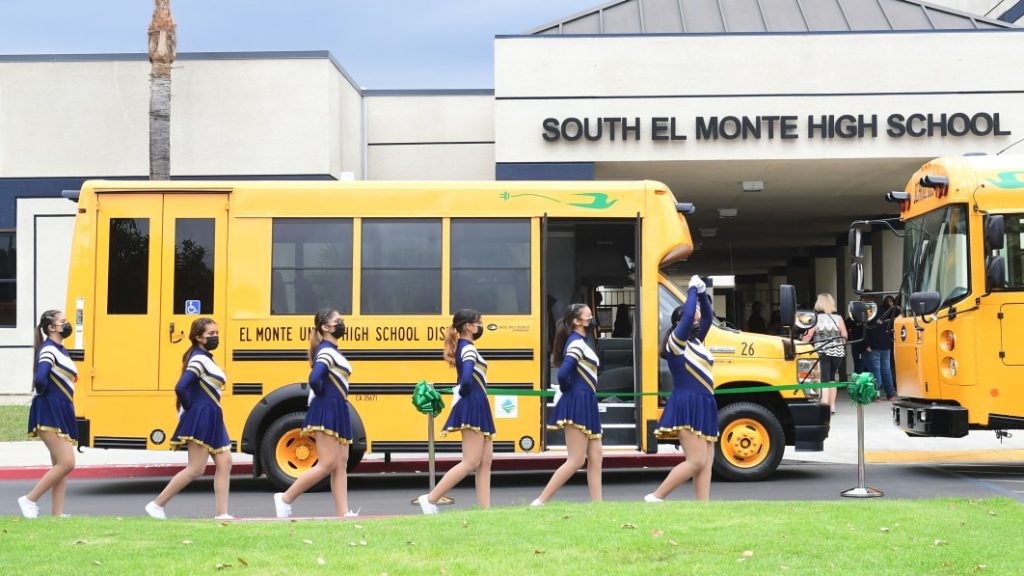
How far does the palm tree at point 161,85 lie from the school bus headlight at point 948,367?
454 inches

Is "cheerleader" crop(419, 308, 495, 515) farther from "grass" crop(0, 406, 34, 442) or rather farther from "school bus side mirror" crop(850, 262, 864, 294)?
"grass" crop(0, 406, 34, 442)

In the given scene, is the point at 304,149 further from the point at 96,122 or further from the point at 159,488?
the point at 159,488

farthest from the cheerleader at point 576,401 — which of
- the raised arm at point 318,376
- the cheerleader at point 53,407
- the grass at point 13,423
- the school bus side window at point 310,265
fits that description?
the grass at point 13,423

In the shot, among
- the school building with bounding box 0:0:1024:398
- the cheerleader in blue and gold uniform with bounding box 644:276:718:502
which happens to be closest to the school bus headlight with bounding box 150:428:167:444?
the cheerleader in blue and gold uniform with bounding box 644:276:718:502

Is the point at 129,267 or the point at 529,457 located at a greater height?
the point at 129,267

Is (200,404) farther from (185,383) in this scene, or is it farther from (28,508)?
(28,508)

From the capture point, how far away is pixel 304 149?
19734 mm

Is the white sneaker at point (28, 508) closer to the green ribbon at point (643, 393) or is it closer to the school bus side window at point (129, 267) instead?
the school bus side window at point (129, 267)

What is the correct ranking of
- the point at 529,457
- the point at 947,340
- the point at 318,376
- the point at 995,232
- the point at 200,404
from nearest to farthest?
the point at 318,376
the point at 200,404
the point at 995,232
the point at 947,340
the point at 529,457

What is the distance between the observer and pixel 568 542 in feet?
21.9

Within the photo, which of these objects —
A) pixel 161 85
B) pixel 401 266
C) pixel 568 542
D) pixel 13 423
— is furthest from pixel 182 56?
pixel 568 542

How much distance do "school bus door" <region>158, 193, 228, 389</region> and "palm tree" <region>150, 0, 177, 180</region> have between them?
6.88m

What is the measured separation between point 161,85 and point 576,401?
1178 centimetres

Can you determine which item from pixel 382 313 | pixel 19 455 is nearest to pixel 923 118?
pixel 382 313
